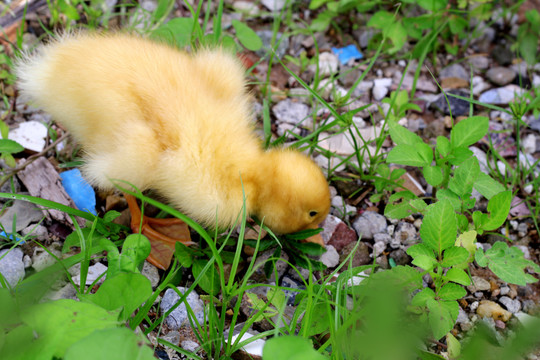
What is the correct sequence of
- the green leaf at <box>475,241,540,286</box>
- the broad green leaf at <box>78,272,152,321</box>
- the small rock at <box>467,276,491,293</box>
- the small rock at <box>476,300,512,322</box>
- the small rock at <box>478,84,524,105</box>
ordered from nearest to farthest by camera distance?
1. the broad green leaf at <box>78,272,152,321</box>
2. the green leaf at <box>475,241,540,286</box>
3. the small rock at <box>476,300,512,322</box>
4. the small rock at <box>467,276,491,293</box>
5. the small rock at <box>478,84,524,105</box>

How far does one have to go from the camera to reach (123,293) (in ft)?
6.07

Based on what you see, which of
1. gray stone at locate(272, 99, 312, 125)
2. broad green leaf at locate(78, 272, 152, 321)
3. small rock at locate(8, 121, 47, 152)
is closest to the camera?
broad green leaf at locate(78, 272, 152, 321)

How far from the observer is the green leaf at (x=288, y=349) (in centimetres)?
155

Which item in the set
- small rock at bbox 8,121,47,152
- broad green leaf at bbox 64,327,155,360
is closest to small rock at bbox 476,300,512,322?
broad green leaf at bbox 64,327,155,360

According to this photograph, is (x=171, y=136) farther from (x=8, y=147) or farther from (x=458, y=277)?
(x=458, y=277)

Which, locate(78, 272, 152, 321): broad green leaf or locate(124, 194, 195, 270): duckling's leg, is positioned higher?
locate(78, 272, 152, 321): broad green leaf

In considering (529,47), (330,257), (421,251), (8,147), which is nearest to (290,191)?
(330,257)

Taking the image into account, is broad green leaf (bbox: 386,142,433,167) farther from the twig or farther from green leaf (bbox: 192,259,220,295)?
the twig

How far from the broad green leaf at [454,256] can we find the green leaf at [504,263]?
0.39 feet

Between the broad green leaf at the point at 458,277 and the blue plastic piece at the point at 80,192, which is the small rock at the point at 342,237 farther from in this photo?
the blue plastic piece at the point at 80,192

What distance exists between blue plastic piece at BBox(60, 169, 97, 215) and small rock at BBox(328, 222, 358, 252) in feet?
4.39

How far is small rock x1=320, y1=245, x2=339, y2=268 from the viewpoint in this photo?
2744 mm

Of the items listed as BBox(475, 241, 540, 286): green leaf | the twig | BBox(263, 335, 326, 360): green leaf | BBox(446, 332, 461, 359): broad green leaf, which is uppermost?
the twig

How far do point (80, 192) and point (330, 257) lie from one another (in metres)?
1.44
